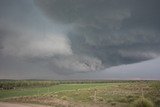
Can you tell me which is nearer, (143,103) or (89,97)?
(143,103)

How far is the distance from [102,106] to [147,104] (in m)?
9.02

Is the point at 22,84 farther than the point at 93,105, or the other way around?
the point at 22,84

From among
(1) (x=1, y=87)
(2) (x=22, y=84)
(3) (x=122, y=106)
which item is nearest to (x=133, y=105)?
(3) (x=122, y=106)

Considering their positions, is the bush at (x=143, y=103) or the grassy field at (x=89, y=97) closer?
the bush at (x=143, y=103)

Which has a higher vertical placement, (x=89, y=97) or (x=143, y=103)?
(x=89, y=97)

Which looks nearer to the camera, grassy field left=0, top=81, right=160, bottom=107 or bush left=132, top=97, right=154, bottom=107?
bush left=132, top=97, right=154, bottom=107

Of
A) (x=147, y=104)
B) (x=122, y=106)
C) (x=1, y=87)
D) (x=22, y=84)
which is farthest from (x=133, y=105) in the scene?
(x=22, y=84)

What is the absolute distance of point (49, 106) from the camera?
44594mm

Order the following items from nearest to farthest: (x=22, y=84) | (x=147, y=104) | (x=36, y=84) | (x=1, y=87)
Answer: (x=147, y=104) < (x=1, y=87) < (x=22, y=84) < (x=36, y=84)

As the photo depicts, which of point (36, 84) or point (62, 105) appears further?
point (36, 84)

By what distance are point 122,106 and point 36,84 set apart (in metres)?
111

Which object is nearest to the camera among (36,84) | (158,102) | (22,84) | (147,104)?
(147,104)

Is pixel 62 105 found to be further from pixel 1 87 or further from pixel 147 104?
pixel 1 87

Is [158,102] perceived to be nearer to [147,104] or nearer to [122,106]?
[122,106]
